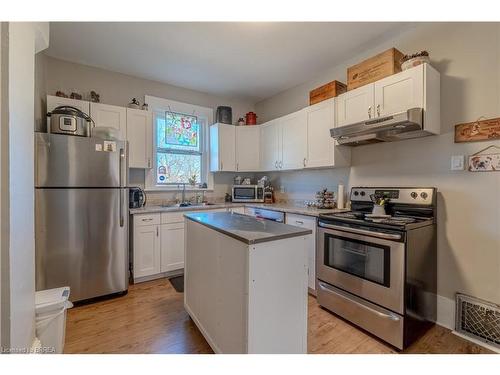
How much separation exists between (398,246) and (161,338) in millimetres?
1919

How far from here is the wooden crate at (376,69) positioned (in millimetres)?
2115

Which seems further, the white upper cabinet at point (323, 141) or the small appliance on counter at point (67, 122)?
the white upper cabinet at point (323, 141)

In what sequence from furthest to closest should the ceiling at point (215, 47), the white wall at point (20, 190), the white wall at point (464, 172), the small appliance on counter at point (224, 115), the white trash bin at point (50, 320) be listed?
the small appliance on counter at point (224, 115) → the ceiling at point (215, 47) → the white wall at point (464, 172) → the white trash bin at point (50, 320) → the white wall at point (20, 190)

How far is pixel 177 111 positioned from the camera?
11.9ft

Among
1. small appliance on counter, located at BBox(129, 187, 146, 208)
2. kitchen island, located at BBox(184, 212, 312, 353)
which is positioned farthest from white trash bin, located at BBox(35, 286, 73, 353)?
small appliance on counter, located at BBox(129, 187, 146, 208)

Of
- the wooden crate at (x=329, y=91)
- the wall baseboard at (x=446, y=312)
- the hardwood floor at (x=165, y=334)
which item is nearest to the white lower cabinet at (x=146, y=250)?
the hardwood floor at (x=165, y=334)

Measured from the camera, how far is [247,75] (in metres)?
3.24

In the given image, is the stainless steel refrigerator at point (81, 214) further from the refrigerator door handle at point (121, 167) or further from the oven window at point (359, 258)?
the oven window at point (359, 258)

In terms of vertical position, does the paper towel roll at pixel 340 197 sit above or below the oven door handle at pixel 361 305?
above

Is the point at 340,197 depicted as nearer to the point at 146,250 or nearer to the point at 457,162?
the point at 457,162

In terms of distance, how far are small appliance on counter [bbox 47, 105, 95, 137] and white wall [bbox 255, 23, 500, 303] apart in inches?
126

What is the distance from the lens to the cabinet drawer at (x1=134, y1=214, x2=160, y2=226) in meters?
2.77

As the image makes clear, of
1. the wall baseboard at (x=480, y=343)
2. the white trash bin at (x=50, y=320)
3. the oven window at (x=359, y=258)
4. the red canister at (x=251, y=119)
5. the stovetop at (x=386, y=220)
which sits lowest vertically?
the wall baseboard at (x=480, y=343)

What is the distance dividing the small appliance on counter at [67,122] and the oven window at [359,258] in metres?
2.69
